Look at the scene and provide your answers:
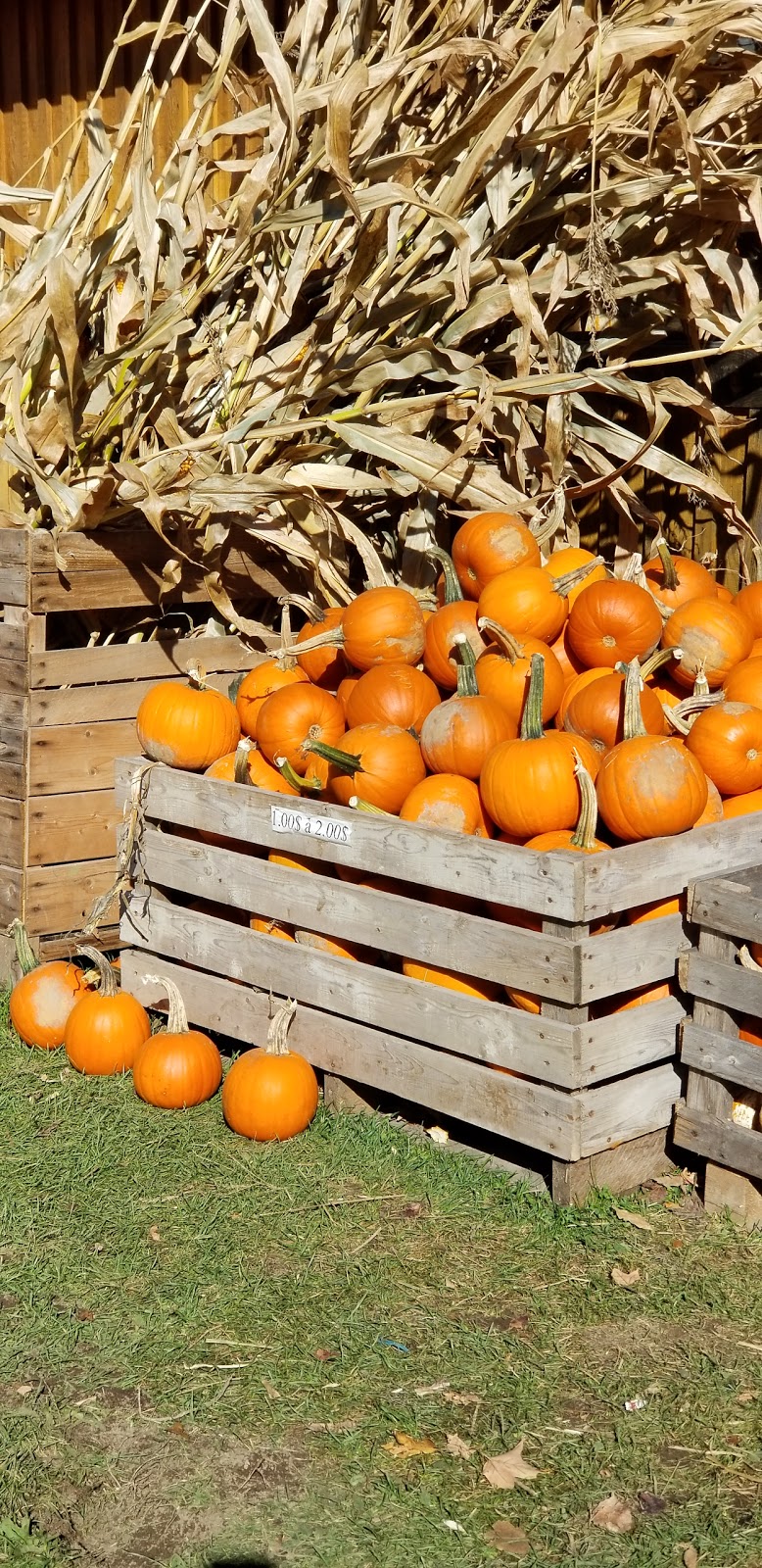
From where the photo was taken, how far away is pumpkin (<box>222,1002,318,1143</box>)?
372 centimetres

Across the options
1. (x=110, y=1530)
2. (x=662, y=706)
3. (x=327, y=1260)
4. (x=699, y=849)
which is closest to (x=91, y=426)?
(x=662, y=706)

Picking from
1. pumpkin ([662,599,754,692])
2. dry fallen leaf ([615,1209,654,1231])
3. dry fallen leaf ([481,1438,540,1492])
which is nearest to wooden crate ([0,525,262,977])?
pumpkin ([662,599,754,692])

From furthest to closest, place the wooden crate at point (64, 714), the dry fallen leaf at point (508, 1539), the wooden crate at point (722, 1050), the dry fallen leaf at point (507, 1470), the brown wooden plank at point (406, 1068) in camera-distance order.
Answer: the wooden crate at point (64, 714), the brown wooden plank at point (406, 1068), the wooden crate at point (722, 1050), the dry fallen leaf at point (507, 1470), the dry fallen leaf at point (508, 1539)

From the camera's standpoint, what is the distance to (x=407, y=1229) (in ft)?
11.0

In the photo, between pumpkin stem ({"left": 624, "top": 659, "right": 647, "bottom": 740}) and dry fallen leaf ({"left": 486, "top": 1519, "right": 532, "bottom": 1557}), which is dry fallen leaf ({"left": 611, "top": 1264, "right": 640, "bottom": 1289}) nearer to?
dry fallen leaf ({"left": 486, "top": 1519, "right": 532, "bottom": 1557})

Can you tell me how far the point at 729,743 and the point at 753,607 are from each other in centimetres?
70

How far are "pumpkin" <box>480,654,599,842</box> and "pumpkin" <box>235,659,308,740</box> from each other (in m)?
0.93

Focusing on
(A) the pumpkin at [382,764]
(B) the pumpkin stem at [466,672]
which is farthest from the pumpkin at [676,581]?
(A) the pumpkin at [382,764]

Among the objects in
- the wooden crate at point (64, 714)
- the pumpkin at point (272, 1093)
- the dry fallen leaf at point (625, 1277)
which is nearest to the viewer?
the dry fallen leaf at point (625, 1277)

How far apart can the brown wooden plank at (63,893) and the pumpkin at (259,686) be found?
0.77 m

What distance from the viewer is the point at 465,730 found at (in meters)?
3.63

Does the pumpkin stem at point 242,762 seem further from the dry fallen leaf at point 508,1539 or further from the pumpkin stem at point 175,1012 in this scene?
the dry fallen leaf at point 508,1539

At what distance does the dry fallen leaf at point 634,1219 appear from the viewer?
3332mm

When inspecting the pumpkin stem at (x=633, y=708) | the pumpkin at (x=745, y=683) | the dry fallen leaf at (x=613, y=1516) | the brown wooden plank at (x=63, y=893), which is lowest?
the brown wooden plank at (x=63, y=893)
